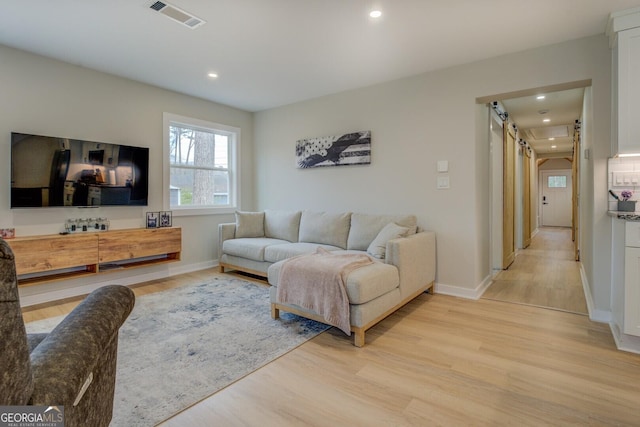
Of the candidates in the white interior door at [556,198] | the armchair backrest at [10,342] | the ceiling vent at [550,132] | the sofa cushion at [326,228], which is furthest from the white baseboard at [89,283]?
the white interior door at [556,198]

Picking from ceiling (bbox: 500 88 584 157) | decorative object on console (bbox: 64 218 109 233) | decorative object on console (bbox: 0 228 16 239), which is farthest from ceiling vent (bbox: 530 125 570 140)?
decorative object on console (bbox: 0 228 16 239)

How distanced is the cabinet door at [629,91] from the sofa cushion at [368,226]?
1.83 meters

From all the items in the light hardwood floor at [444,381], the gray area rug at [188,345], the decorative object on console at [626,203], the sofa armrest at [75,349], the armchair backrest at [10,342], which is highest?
the decorative object on console at [626,203]

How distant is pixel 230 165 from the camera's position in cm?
539

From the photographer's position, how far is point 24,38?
2982 mm

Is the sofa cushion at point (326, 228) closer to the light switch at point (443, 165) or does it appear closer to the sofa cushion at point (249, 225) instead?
the sofa cushion at point (249, 225)

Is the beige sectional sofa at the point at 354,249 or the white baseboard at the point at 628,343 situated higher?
the beige sectional sofa at the point at 354,249

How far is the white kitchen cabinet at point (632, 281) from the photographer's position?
2216 mm

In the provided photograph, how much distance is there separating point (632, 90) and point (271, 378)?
10.7 feet

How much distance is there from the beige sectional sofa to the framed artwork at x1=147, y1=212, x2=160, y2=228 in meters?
0.82

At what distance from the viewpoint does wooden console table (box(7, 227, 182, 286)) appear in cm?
304

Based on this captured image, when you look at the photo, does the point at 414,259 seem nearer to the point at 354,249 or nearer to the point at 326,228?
the point at 354,249

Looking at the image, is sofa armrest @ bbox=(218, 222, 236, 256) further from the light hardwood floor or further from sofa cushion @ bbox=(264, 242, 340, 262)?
the light hardwood floor

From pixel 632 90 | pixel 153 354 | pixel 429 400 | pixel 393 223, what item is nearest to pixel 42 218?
pixel 153 354
